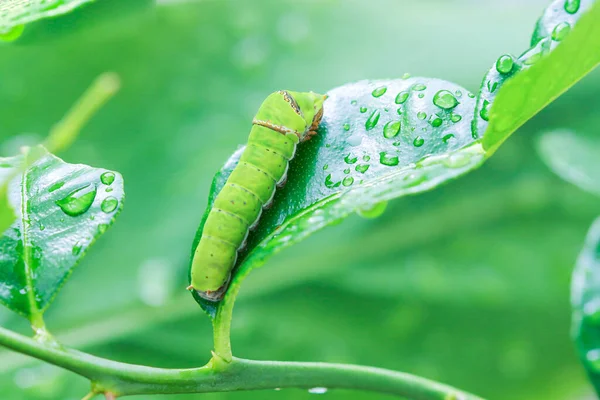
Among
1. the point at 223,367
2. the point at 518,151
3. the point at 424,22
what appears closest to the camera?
the point at 223,367

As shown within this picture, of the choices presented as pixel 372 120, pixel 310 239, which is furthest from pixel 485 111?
pixel 310 239

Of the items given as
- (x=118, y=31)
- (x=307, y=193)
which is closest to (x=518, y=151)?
(x=118, y=31)

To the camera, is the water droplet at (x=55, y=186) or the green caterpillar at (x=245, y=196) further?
the green caterpillar at (x=245, y=196)

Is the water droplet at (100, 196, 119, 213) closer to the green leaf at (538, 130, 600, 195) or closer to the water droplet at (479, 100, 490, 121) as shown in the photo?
the water droplet at (479, 100, 490, 121)

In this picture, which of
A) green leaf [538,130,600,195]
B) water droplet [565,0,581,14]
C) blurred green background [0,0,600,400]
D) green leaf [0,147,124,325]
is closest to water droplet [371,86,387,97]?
water droplet [565,0,581,14]

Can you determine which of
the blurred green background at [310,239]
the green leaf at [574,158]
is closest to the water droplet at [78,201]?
the green leaf at [574,158]

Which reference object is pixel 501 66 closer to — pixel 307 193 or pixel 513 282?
pixel 307 193

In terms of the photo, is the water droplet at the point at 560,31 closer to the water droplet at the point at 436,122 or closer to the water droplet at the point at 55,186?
the water droplet at the point at 436,122
